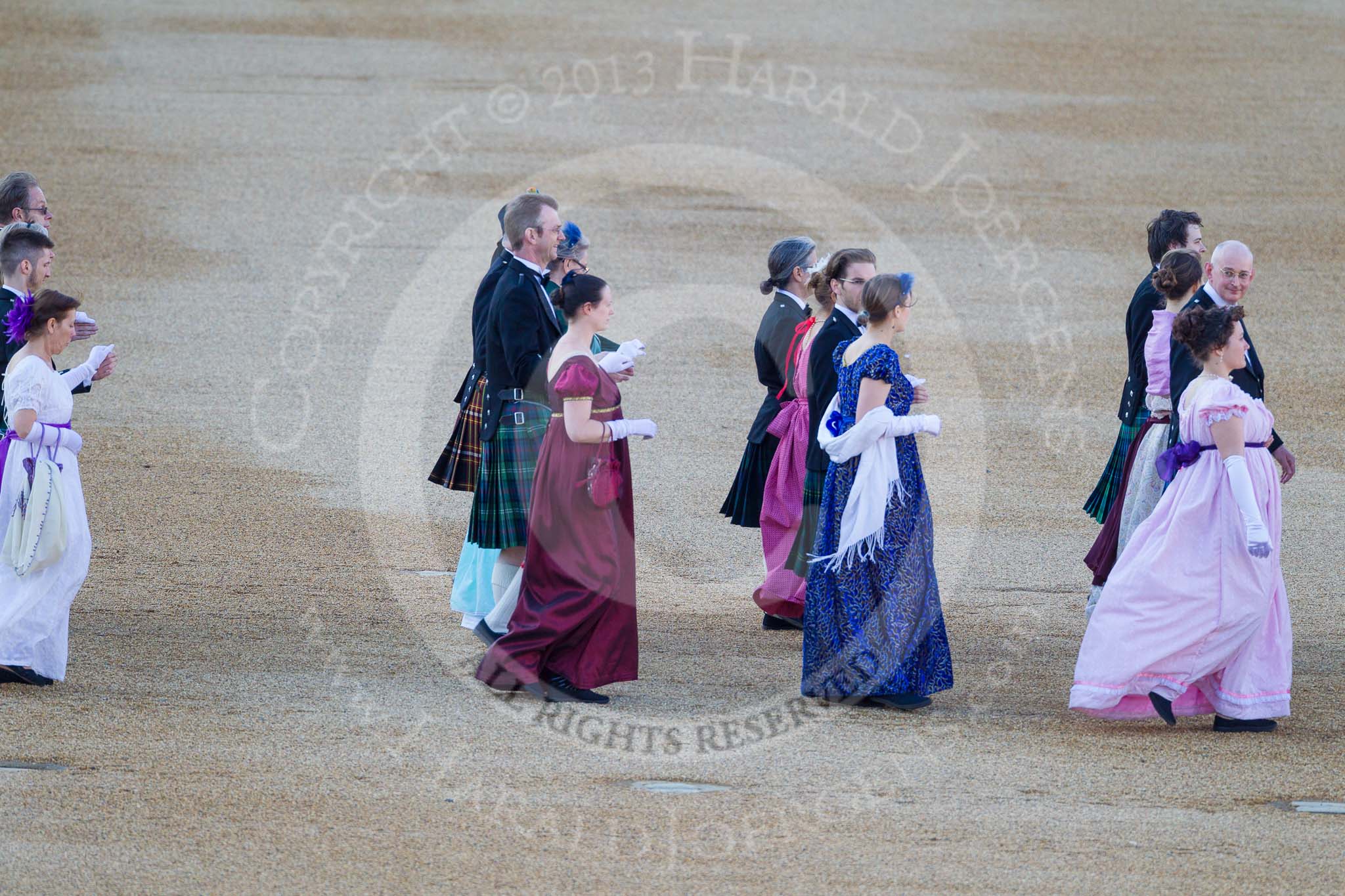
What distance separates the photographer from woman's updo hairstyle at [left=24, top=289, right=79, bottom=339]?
5914 millimetres

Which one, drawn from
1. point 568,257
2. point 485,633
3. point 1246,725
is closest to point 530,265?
point 568,257

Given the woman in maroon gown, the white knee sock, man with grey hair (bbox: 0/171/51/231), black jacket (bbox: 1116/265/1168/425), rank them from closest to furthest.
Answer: the woman in maroon gown → the white knee sock → man with grey hair (bbox: 0/171/51/231) → black jacket (bbox: 1116/265/1168/425)

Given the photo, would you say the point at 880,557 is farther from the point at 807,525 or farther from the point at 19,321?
the point at 19,321

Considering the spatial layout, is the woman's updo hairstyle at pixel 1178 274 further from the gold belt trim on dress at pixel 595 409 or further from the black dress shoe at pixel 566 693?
the black dress shoe at pixel 566 693

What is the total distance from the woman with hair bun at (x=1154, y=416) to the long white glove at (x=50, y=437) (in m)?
4.31

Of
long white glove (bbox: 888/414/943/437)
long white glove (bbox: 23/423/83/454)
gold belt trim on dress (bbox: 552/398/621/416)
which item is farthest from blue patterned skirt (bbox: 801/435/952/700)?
long white glove (bbox: 23/423/83/454)

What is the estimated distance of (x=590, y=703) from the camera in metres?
5.90

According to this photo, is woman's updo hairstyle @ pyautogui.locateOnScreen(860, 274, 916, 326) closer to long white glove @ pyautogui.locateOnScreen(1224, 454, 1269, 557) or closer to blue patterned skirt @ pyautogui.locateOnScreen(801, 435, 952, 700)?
blue patterned skirt @ pyautogui.locateOnScreen(801, 435, 952, 700)

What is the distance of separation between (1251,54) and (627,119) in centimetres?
918

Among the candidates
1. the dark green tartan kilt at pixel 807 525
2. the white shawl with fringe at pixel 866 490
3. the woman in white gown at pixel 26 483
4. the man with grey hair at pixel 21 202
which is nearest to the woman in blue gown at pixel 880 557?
the white shawl with fringe at pixel 866 490

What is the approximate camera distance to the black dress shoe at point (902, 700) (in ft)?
19.4

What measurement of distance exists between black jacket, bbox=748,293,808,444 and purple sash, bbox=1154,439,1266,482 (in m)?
1.87

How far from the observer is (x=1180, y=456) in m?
5.82

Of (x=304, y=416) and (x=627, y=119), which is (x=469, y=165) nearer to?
(x=627, y=119)
